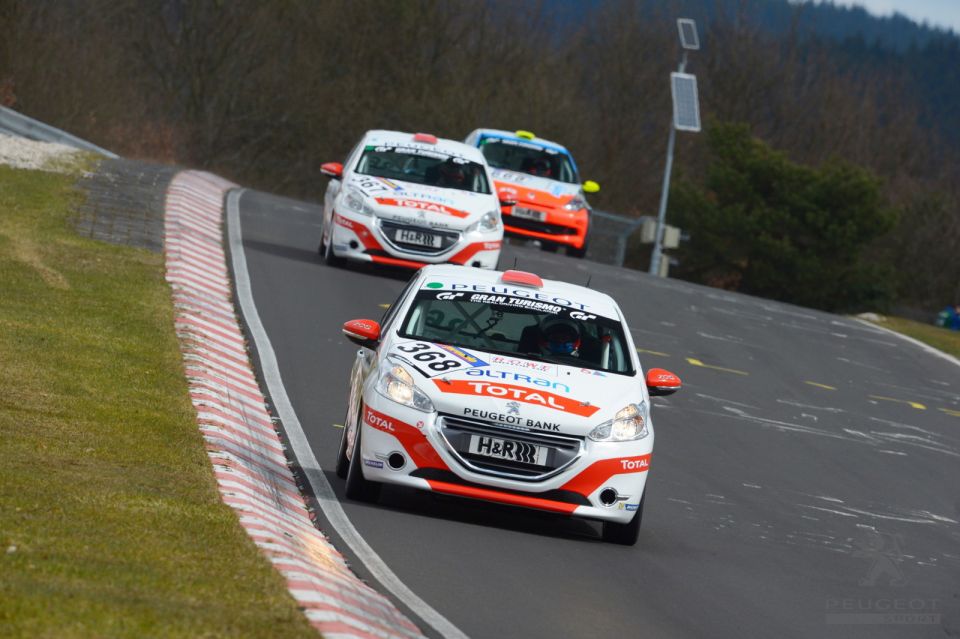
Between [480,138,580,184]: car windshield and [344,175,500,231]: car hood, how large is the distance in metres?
7.63

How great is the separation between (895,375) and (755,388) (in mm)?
4129

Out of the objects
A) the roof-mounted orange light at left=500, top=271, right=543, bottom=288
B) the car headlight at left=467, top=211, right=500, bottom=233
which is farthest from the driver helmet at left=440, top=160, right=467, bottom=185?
the roof-mounted orange light at left=500, top=271, right=543, bottom=288

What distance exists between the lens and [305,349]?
53.2 ft

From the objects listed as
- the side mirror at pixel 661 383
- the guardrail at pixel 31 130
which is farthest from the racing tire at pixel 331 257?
the guardrail at pixel 31 130

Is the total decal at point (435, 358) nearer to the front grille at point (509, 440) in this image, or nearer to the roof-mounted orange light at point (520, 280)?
the front grille at point (509, 440)

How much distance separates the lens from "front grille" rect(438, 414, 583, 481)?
10234 millimetres

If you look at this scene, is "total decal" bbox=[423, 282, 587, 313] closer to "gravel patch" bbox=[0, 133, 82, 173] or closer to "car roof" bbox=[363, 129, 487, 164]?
"car roof" bbox=[363, 129, 487, 164]

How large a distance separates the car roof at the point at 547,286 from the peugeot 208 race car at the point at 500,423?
0.58m

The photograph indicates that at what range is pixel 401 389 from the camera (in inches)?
410

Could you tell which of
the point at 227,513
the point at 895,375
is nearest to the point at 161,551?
the point at 227,513

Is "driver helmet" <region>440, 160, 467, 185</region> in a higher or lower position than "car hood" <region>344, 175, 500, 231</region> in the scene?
higher

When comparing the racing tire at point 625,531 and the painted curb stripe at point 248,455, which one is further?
the racing tire at point 625,531

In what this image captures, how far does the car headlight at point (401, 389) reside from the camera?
10297 millimetres

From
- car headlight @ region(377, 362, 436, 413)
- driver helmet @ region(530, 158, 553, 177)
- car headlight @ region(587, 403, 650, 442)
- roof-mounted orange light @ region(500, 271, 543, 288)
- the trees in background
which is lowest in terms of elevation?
the trees in background
